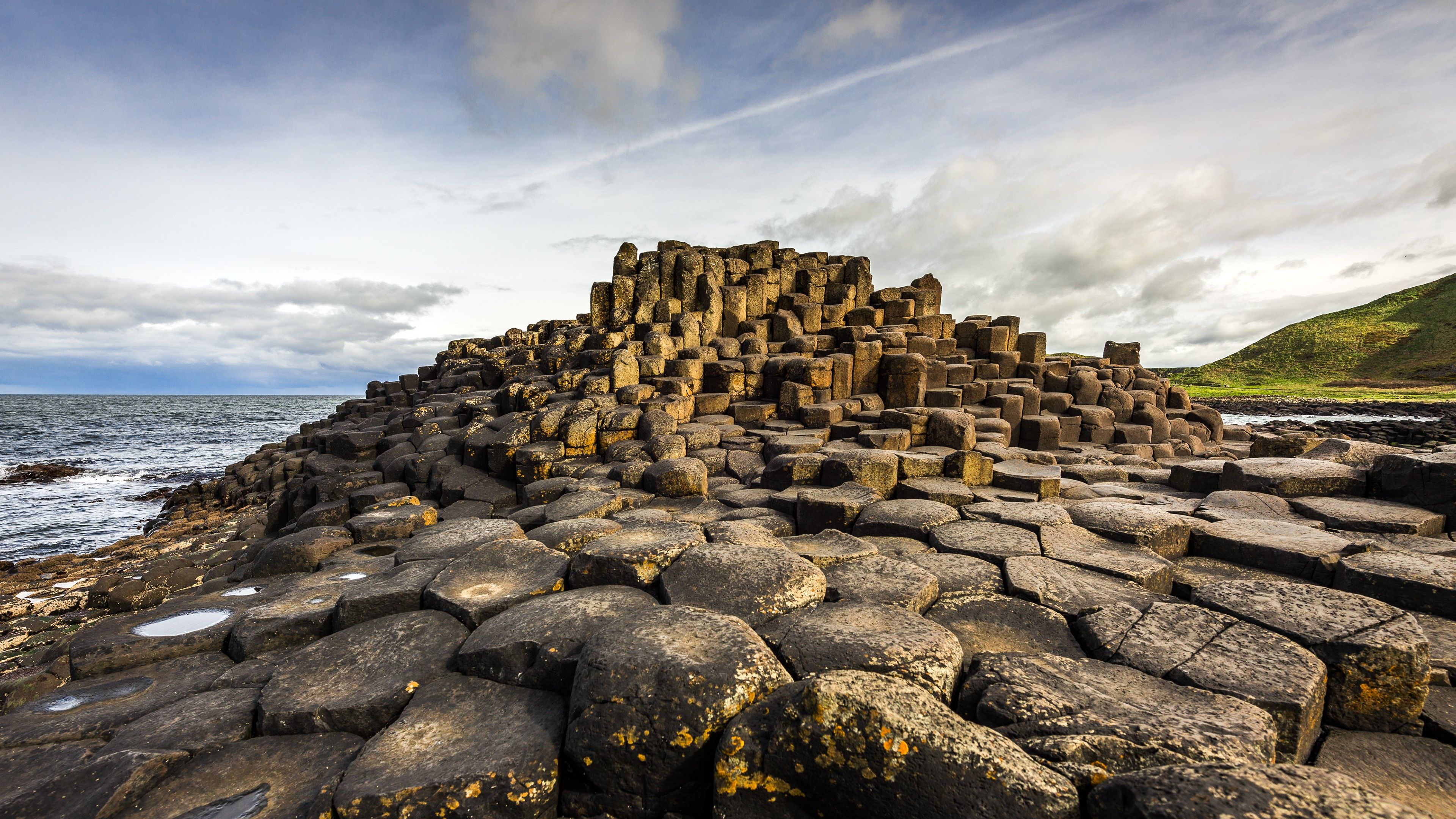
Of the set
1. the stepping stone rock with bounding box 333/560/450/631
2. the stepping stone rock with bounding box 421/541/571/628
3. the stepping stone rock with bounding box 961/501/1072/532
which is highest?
the stepping stone rock with bounding box 961/501/1072/532

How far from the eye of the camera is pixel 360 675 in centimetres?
320

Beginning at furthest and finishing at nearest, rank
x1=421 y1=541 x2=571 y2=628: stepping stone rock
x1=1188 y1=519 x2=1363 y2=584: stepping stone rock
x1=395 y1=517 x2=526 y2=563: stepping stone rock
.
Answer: x1=395 y1=517 x2=526 y2=563: stepping stone rock → x1=1188 y1=519 x2=1363 y2=584: stepping stone rock → x1=421 y1=541 x2=571 y2=628: stepping stone rock

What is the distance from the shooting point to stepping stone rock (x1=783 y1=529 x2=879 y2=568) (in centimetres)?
439

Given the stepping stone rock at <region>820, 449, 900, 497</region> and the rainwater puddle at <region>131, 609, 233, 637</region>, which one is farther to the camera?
the stepping stone rock at <region>820, 449, 900, 497</region>

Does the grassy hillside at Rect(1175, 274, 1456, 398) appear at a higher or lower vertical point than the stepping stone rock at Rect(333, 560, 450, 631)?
higher

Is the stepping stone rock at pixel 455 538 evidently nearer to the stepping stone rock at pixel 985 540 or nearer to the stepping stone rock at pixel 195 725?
the stepping stone rock at pixel 195 725

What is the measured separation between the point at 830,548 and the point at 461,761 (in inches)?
122

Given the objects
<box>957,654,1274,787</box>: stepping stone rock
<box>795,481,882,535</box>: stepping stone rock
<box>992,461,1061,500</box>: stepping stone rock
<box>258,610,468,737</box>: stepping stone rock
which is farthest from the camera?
<box>992,461,1061,500</box>: stepping stone rock

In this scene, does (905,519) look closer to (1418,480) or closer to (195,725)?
(1418,480)

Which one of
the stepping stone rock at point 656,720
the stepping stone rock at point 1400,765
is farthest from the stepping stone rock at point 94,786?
the stepping stone rock at point 1400,765

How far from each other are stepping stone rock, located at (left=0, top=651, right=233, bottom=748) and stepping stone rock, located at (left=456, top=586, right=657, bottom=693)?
1.80m

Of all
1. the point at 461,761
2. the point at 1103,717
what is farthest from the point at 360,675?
the point at 1103,717

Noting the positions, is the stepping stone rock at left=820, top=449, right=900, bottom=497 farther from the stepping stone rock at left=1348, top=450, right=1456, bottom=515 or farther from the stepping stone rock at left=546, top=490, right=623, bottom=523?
the stepping stone rock at left=1348, top=450, right=1456, bottom=515

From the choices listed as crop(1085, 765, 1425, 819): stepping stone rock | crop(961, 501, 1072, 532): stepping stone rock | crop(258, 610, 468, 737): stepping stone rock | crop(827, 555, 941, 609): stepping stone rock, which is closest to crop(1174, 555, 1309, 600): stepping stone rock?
crop(961, 501, 1072, 532): stepping stone rock
